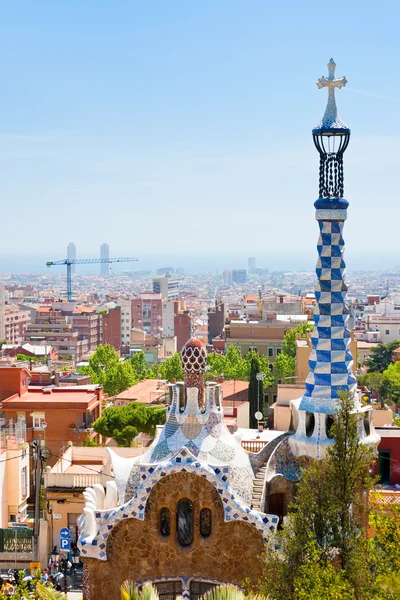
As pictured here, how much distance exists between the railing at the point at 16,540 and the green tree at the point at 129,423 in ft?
39.4

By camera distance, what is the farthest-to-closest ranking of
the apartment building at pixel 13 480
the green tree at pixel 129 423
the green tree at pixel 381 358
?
the green tree at pixel 381 358, the green tree at pixel 129 423, the apartment building at pixel 13 480

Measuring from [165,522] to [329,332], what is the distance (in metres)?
4.08

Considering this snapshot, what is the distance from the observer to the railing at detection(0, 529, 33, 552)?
21.4 m

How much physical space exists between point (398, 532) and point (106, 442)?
25.8 meters

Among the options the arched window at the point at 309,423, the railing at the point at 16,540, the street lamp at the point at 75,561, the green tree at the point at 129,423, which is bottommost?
the street lamp at the point at 75,561

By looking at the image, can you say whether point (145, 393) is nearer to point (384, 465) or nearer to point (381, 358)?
point (384, 465)

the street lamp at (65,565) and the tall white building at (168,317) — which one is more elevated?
the street lamp at (65,565)

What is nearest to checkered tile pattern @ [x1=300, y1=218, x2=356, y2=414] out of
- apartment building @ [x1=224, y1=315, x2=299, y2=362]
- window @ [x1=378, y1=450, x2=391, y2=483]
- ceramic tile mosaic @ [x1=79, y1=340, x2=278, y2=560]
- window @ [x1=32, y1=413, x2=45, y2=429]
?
ceramic tile mosaic @ [x1=79, y1=340, x2=278, y2=560]

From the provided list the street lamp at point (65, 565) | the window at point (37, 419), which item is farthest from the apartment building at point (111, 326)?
the street lamp at point (65, 565)

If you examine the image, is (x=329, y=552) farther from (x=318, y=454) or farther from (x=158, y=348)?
(x=158, y=348)

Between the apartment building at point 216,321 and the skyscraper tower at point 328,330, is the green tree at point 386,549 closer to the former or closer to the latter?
the skyscraper tower at point 328,330

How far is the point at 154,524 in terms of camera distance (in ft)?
47.6

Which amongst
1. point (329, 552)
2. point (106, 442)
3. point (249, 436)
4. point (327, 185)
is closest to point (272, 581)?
point (329, 552)

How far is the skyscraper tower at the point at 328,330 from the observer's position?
606 inches
